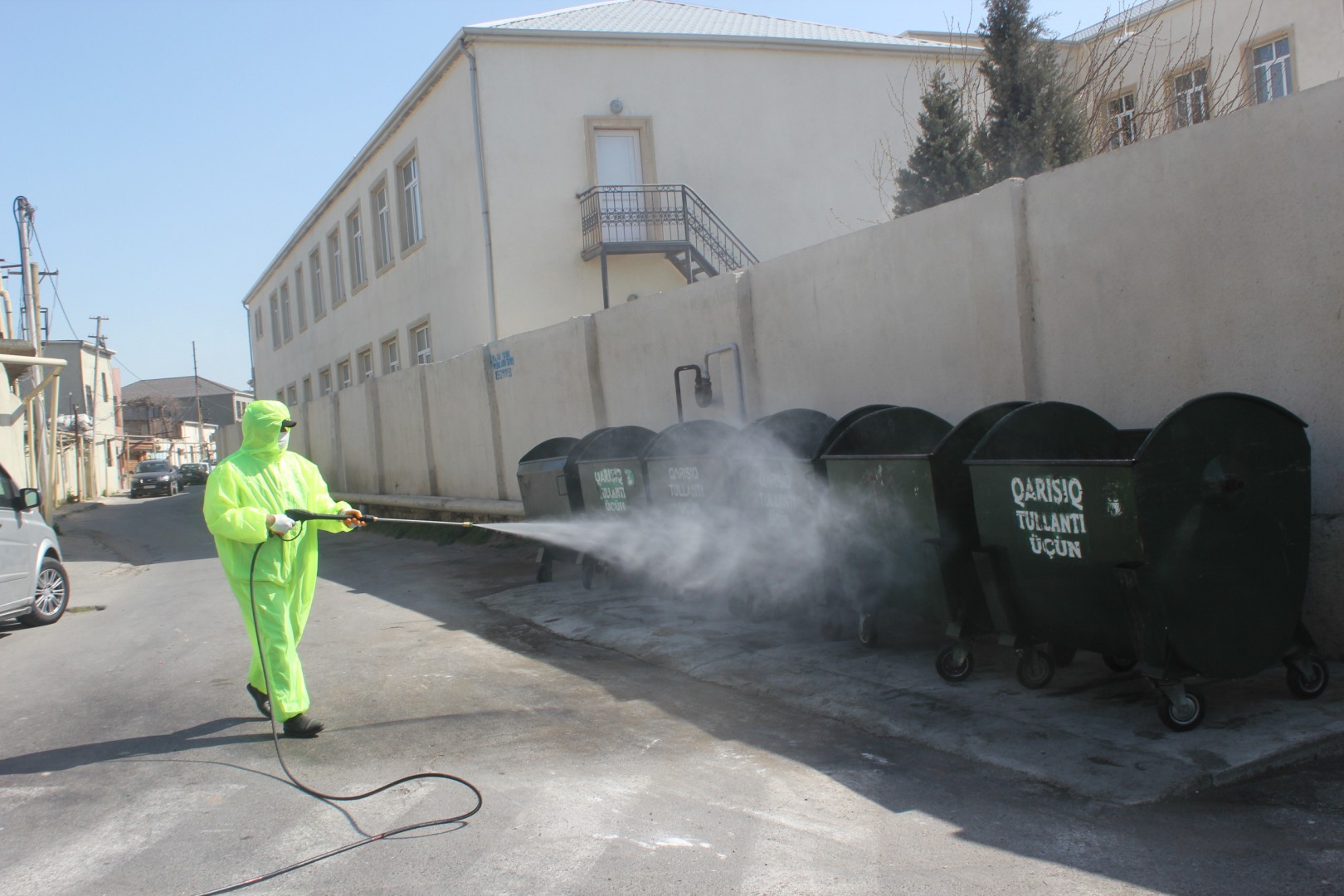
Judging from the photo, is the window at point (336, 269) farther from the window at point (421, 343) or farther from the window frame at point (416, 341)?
the window at point (421, 343)

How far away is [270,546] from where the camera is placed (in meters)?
5.30

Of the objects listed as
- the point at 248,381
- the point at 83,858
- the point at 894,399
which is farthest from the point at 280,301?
the point at 83,858

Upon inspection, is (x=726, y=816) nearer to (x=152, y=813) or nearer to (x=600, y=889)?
(x=600, y=889)

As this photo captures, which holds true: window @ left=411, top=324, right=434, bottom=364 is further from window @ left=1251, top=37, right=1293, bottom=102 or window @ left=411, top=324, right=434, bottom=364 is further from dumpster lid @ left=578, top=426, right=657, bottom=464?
window @ left=1251, top=37, right=1293, bottom=102

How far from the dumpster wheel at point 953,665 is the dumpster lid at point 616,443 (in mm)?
4177

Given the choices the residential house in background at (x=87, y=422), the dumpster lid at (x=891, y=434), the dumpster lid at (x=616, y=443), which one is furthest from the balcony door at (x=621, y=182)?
the residential house in background at (x=87, y=422)

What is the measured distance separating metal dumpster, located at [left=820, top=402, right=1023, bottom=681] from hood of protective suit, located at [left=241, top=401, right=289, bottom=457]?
3.03 m

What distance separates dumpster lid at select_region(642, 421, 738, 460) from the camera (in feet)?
25.8

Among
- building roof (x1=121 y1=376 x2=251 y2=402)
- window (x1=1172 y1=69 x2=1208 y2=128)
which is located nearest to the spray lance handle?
window (x1=1172 y1=69 x2=1208 y2=128)

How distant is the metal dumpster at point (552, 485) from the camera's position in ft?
31.1

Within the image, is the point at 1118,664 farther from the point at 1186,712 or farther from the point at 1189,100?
the point at 1189,100

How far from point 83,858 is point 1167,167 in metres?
6.08

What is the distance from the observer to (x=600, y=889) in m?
3.40

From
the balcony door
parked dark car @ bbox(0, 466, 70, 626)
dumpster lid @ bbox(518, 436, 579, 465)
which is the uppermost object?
the balcony door
